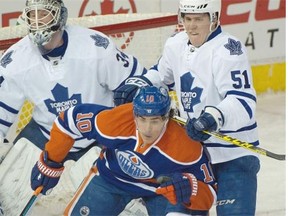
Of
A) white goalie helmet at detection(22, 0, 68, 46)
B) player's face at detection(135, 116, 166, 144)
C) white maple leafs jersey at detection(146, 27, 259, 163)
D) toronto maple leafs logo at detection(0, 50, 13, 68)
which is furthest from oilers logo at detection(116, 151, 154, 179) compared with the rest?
toronto maple leafs logo at detection(0, 50, 13, 68)

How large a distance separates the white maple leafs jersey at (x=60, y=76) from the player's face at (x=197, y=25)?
65cm

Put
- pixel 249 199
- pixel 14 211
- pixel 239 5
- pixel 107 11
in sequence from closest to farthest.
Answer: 1. pixel 249 199
2. pixel 14 211
3. pixel 107 11
4. pixel 239 5

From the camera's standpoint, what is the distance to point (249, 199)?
12.4 ft

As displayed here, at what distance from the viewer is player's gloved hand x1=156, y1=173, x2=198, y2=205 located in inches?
142

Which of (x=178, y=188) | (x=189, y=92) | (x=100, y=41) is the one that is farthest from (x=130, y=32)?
(x=178, y=188)

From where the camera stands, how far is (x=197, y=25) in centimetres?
373

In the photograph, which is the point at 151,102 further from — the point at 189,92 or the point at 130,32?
the point at 130,32

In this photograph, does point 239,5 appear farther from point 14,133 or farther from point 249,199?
point 249,199

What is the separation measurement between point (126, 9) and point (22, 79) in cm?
181

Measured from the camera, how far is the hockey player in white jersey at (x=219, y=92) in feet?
12.0

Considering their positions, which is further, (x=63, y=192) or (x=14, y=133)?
(x=14, y=133)

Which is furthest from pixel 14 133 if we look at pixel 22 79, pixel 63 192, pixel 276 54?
pixel 276 54

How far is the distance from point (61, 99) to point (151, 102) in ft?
2.58

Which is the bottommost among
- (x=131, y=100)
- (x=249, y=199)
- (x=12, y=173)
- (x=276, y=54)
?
(x=276, y=54)
